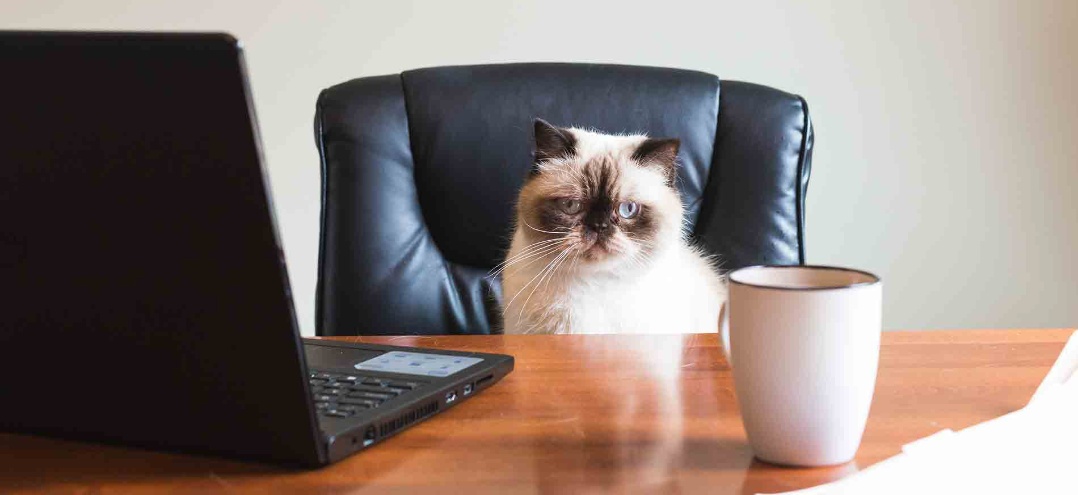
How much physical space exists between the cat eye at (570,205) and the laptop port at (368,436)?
2.64 ft

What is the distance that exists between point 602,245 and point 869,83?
1.04m

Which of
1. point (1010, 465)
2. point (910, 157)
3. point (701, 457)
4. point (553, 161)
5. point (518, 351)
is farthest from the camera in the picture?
point (910, 157)

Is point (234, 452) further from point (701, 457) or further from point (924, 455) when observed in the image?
point (924, 455)

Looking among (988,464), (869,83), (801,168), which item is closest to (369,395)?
(988,464)

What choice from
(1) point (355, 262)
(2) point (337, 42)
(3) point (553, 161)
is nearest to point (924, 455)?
(3) point (553, 161)

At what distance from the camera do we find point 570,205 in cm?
145

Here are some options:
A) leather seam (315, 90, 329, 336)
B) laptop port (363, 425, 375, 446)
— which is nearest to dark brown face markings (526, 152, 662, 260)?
leather seam (315, 90, 329, 336)

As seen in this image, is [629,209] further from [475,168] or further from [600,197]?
[475,168]

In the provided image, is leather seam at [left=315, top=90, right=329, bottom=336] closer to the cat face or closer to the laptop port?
the cat face

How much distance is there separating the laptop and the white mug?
27 centimetres

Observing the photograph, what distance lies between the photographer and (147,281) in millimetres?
559

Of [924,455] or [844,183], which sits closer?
[924,455]

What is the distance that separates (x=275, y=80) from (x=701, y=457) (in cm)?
183

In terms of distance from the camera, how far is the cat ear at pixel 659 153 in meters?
1.40
